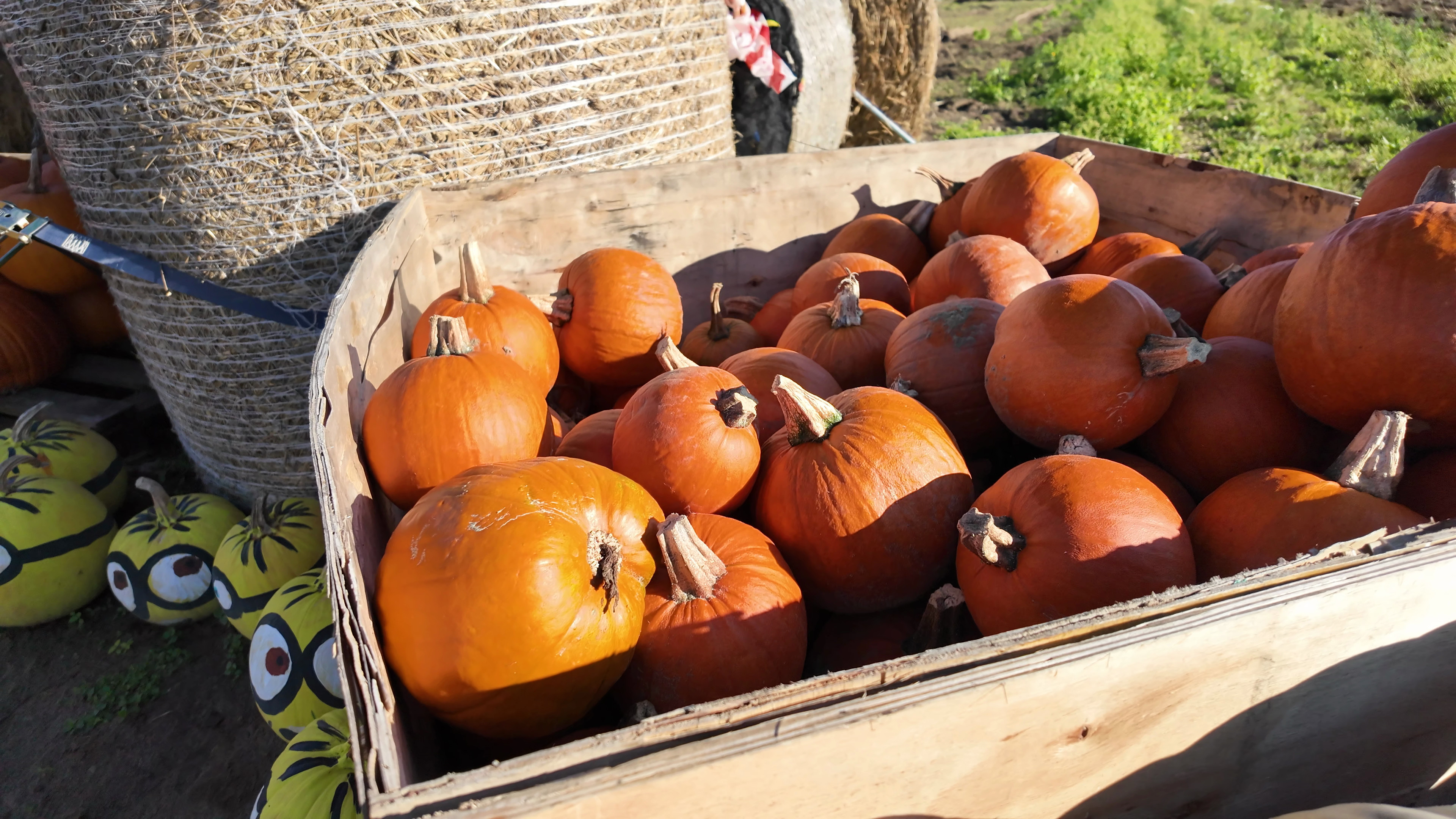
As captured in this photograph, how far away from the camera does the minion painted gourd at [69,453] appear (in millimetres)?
3248

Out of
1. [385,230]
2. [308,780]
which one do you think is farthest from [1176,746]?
[385,230]

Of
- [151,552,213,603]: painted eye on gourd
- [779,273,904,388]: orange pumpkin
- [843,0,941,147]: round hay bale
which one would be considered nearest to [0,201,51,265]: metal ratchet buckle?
[151,552,213,603]: painted eye on gourd

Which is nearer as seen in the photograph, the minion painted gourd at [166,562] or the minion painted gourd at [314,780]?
the minion painted gourd at [314,780]

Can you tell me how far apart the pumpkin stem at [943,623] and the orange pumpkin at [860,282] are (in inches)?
44.6

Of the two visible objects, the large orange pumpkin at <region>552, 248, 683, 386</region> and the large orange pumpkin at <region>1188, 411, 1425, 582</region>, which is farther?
the large orange pumpkin at <region>552, 248, 683, 386</region>

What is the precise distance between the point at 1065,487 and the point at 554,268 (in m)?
1.75

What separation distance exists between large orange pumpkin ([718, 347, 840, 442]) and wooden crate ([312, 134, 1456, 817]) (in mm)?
829

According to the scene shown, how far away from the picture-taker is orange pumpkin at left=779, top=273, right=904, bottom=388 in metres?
2.07

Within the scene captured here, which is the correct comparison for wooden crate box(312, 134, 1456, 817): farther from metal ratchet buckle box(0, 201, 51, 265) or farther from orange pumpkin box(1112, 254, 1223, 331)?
metal ratchet buckle box(0, 201, 51, 265)

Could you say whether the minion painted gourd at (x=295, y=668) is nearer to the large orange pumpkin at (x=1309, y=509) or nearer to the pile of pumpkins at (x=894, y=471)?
the pile of pumpkins at (x=894, y=471)

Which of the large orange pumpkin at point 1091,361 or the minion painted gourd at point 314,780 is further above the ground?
the large orange pumpkin at point 1091,361

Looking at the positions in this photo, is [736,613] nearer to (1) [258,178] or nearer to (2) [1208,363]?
(2) [1208,363]

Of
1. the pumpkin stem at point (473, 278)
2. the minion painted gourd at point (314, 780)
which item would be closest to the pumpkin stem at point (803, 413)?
the pumpkin stem at point (473, 278)

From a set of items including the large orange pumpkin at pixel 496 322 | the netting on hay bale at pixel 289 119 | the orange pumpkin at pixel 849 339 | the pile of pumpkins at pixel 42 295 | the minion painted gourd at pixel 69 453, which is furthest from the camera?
the pile of pumpkins at pixel 42 295
